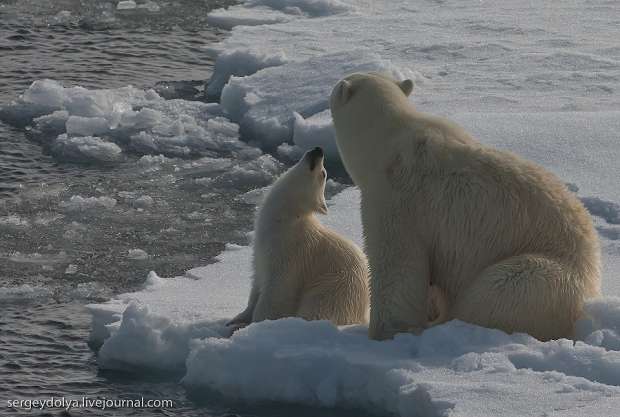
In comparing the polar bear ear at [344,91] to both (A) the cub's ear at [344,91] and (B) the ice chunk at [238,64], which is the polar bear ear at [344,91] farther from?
(B) the ice chunk at [238,64]

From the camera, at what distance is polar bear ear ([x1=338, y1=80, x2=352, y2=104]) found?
5.78 metres

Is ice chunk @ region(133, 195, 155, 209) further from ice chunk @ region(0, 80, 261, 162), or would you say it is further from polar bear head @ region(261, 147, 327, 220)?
polar bear head @ region(261, 147, 327, 220)

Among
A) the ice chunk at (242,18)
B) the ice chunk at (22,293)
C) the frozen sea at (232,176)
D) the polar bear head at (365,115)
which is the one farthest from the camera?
the ice chunk at (242,18)

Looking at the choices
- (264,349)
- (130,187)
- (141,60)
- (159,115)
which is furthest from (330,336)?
(141,60)

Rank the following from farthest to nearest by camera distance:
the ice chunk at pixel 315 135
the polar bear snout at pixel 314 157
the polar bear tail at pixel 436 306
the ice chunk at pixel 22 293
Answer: the ice chunk at pixel 315 135, the ice chunk at pixel 22 293, the polar bear snout at pixel 314 157, the polar bear tail at pixel 436 306

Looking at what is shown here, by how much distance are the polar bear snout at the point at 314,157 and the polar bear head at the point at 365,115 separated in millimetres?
185

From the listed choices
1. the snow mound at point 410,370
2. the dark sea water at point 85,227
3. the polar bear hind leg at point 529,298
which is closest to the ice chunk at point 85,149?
the dark sea water at point 85,227

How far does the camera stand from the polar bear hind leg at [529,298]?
514cm

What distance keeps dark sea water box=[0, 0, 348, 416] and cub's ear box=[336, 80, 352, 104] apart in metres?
1.56

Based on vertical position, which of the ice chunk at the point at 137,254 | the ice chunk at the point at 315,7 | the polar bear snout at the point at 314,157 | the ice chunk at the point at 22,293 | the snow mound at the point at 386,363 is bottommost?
the ice chunk at the point at 137,254

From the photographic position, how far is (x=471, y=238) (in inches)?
210

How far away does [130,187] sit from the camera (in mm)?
Result: 9164

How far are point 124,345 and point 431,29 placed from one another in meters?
8.47

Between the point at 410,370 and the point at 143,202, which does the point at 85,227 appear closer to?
the point at 143,202
